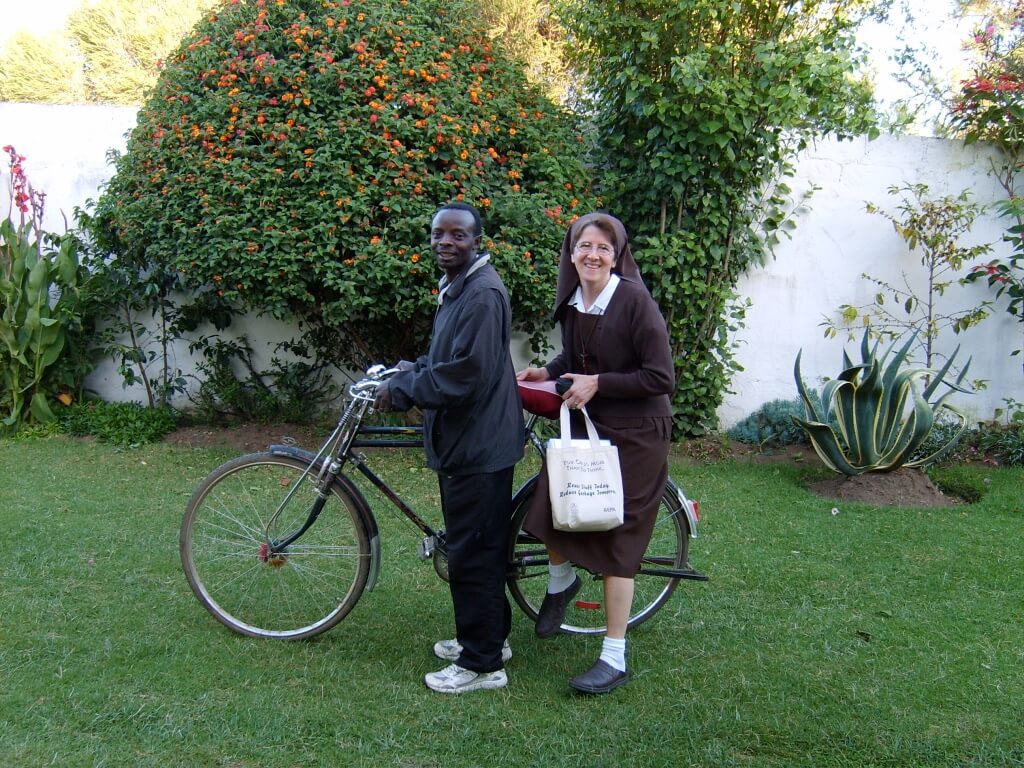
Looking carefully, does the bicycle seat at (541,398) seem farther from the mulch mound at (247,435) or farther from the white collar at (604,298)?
the mulch mound at (247,435)

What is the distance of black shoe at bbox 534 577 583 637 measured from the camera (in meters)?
3.71

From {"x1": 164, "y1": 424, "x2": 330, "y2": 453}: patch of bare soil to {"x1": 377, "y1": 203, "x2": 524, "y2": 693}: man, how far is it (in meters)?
3.93

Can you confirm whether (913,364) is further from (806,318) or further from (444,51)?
(444,51)

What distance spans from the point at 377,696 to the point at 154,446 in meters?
4.40

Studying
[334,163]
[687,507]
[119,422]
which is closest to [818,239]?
[334,163]

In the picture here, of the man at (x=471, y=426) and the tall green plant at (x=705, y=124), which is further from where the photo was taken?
the tall green plant at (x=705, y=124)

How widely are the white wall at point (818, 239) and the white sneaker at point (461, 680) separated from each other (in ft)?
14.3

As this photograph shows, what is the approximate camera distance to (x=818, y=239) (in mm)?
7496

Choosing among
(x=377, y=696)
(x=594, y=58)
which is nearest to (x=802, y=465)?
(x=594, y=58)

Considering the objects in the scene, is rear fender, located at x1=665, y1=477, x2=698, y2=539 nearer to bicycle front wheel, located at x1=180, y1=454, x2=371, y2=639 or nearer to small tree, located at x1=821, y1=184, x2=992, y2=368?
bicycle front wheel, located at x1=180, y1=454, x2=371, y2=639

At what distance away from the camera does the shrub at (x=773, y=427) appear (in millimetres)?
7422

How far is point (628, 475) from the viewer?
344 centimetres

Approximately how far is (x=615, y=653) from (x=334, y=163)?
13.0 ft

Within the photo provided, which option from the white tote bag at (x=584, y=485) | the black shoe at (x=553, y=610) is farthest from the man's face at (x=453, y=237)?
the black shoe at (x=553, y=610)
